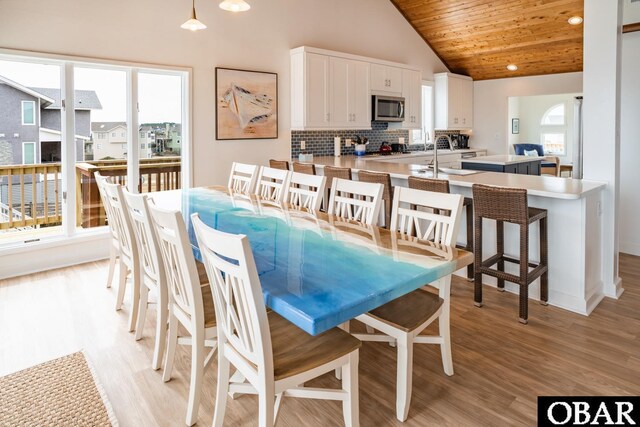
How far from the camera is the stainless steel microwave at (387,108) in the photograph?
20.5 feet

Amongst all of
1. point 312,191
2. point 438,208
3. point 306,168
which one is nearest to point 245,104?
point 306,168

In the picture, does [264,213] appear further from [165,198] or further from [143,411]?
[143,411]

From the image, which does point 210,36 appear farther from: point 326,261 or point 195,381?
point 195,381

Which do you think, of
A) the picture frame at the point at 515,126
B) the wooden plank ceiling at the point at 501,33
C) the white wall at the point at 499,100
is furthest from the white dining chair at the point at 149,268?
the picture frame at the point at 515,126

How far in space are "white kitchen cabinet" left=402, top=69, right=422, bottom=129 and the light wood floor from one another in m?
4.08

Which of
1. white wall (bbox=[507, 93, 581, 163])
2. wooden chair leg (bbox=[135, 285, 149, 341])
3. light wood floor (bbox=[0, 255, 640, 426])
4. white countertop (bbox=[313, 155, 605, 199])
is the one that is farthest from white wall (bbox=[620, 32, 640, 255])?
white wall (bbox=[507, 93, 581, 163])

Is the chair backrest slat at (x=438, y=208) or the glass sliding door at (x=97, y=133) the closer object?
the chair backrest slat at (x=438, y=208)

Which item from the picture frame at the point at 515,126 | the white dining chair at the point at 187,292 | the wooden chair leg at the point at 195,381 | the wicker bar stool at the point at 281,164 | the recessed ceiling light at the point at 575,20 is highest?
the recessed ceiling light at the point at 575,20

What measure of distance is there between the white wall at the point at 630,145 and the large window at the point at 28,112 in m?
5.98

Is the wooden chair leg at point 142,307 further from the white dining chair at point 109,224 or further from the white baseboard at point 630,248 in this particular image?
the white baseboard at point 630,248

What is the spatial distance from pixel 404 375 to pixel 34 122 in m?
4.08

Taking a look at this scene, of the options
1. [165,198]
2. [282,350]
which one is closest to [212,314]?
[282,350]

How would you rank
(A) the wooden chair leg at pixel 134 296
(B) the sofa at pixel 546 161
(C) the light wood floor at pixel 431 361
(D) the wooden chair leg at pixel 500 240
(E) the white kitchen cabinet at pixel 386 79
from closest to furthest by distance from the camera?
(C) the light wood floor at pixel 431 361 < (A) the wooden chair leg at pixel 134 296 < (D) the wooden chair leg at pixel 500 240 < (E) the white kitchen cabinet at pixel 386 79 < (B) the sofa at pixel 546 161

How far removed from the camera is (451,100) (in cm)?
766
